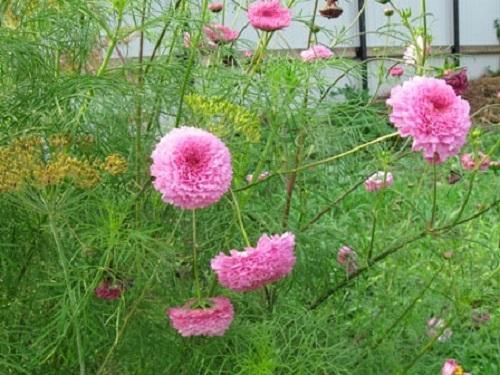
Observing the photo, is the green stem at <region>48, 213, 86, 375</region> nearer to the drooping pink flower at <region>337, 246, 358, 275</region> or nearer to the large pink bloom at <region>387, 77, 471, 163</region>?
the large pink bloom at <region>387, 77, 471, 163</region>

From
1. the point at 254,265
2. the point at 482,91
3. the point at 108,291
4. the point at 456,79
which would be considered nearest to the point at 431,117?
the point at 254,265

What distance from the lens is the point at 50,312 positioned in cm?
187

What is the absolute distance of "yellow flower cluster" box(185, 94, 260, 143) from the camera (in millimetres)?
1855

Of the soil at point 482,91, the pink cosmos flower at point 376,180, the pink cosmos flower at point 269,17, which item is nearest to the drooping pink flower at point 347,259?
the pink cosmos flower at point 376,180

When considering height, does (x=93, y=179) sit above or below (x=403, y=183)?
above

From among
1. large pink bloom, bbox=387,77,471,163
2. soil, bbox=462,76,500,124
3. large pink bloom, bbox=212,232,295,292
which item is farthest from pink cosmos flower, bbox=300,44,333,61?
soil, bbox=462,76,500,124

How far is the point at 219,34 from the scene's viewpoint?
87.7 inches

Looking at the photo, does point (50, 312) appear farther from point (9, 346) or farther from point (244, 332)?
point (244, 332)

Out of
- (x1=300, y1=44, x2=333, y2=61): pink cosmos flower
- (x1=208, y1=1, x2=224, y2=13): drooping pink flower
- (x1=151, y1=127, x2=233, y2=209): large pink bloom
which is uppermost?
(x1=208, y1=1, x2=224, y2=13): drooping pink flower

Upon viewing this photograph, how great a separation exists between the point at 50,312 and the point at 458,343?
51.7 inches

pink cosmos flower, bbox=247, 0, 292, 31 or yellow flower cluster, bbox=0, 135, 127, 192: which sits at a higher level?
pink cosmos flower, bbox=247, 0, 292, 31

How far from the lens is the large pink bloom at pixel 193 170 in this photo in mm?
1533

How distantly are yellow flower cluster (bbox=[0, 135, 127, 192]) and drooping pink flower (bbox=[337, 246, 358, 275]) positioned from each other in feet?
1.96

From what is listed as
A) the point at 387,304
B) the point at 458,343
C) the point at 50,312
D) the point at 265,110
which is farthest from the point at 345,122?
the point at 458,343
